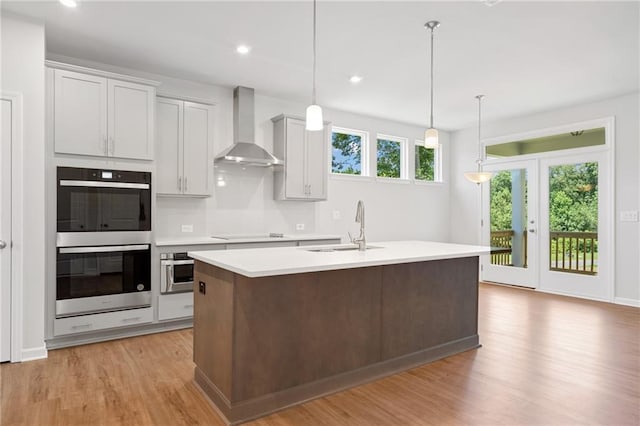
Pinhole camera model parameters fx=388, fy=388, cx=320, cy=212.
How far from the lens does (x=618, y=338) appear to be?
3656 millimetres

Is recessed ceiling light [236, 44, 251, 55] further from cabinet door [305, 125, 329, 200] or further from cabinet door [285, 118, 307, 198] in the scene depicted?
cabinet door [305, 125, 329, 200]

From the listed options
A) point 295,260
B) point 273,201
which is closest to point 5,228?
point 295,260

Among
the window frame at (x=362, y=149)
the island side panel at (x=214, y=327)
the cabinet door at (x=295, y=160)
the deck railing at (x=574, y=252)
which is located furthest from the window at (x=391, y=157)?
the island side panel at (x=214, y=327)

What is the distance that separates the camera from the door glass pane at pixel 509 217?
20.3 ft

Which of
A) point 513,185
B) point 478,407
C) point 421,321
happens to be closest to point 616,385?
point 478,407

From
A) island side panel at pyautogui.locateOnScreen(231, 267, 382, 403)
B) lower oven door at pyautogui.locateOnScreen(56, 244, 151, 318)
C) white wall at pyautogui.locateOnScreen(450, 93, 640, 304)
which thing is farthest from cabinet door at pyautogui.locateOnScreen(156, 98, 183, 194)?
white wall at pyautogui.locateOnScreen(450, 93, 640, 304)

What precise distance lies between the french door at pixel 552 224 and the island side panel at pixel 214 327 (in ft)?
13.1

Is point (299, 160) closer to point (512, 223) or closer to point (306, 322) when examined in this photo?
point (306, 322)

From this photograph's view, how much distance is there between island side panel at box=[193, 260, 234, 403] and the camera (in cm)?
220

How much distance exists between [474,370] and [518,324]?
1.56 metres

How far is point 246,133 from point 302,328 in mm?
2988

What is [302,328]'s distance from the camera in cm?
241

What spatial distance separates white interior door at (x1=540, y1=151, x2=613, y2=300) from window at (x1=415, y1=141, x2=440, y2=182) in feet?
5.88

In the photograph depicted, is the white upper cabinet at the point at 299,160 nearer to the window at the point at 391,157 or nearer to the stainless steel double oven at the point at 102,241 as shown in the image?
the window at the point at 391,157
